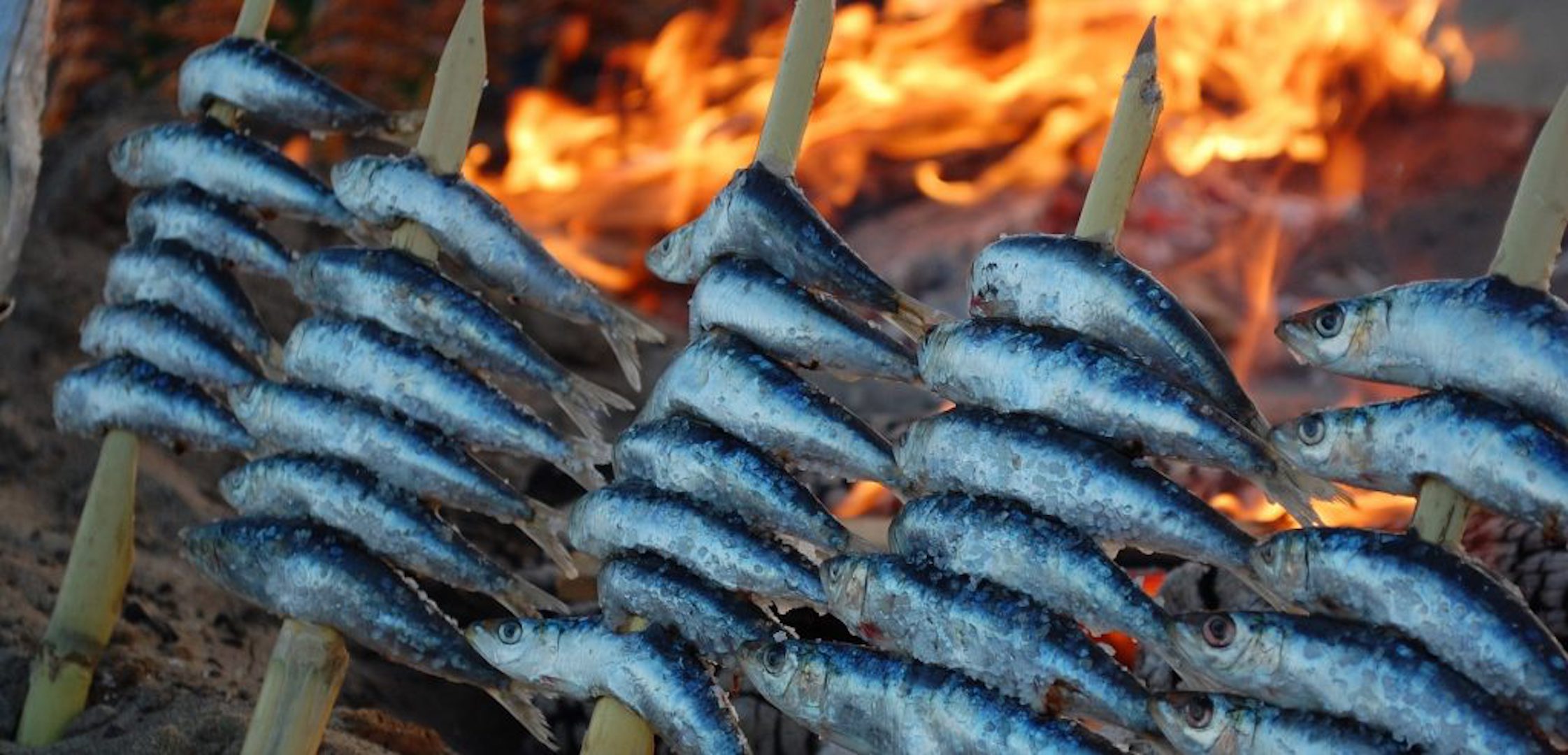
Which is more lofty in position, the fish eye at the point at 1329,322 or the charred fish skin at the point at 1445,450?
the fish eye at the point at 1329,322

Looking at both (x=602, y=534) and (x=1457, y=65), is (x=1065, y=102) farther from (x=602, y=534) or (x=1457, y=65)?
(x=602, y=534)

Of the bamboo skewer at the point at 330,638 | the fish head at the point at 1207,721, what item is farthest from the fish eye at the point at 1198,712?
the bamboo skewer at the point at 330,638

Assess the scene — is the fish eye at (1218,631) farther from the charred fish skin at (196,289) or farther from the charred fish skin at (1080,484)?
the charred fish skin at (196,289)

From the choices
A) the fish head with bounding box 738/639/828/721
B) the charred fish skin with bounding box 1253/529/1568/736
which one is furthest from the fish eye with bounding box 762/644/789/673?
the charred fish skin with bounding box 1253/529/1568/736

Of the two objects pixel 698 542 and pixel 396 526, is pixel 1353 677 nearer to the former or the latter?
pixel 698 542

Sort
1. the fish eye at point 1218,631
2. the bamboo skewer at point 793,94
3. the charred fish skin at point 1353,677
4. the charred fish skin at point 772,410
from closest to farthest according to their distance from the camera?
the charred fish skin at point 1353,677
the fish eye at point 1218,631
the charred fish skin at point 772,410
the bamboo skewer at point 793,94

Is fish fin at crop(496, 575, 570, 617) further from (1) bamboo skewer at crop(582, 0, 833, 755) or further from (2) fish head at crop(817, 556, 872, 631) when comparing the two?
(2) fish head at crop(817, 556, 872, 631)

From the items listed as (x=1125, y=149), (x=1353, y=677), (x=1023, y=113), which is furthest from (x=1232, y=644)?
(x=1023, y=113)
